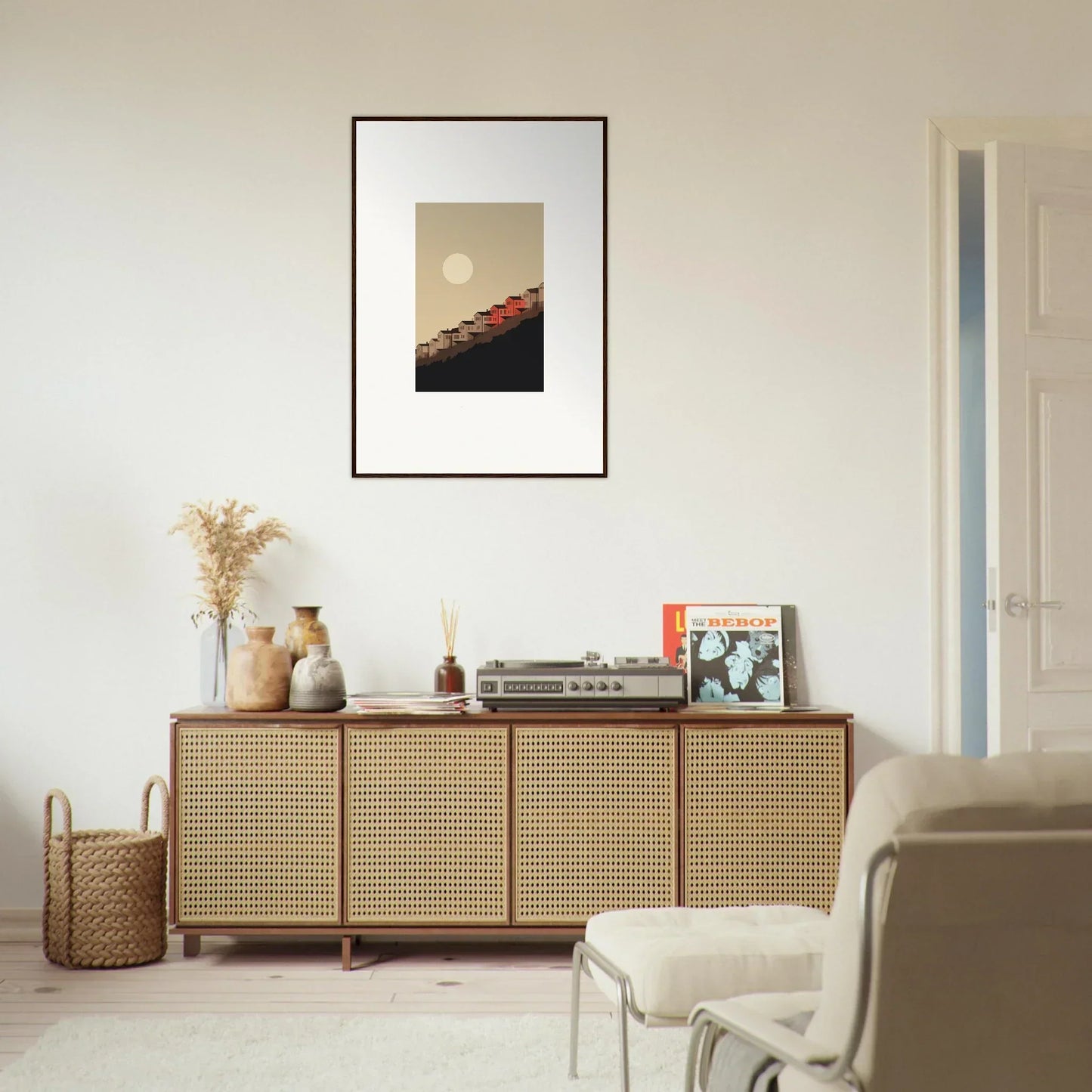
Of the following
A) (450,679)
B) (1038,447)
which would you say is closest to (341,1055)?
(450,679)

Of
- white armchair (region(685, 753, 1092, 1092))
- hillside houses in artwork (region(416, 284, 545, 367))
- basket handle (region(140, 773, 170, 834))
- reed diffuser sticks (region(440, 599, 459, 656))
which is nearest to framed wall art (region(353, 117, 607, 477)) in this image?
hillside houses in artwork (region(416, 284, 545, 367))

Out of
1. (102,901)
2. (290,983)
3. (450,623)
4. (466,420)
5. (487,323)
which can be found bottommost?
(290,983)

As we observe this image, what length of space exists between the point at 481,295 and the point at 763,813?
6.27ft

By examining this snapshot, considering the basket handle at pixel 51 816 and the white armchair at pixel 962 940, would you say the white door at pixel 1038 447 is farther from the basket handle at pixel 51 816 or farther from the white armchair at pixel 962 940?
the basket handle at pixel 51 816

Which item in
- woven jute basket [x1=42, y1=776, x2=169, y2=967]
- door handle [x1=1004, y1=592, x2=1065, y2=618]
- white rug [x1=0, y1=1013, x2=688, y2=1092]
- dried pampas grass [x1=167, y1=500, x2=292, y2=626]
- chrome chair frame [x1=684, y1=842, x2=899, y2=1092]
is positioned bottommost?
white rug [x1=0, y1=1013, x2=688, y2=1092]

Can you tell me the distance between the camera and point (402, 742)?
3.45m

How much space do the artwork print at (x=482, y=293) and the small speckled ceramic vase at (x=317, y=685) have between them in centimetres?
100

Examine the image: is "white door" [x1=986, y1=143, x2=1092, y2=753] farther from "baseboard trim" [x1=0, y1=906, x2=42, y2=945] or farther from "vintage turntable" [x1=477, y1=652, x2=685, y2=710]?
"baseboard trim" [x1=0, y1=906, x2=42, y2=945]

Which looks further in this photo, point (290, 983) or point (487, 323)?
point (487, 323)

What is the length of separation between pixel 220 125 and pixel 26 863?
253cm

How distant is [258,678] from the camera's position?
3.50 m

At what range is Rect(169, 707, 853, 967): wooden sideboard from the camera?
3.42 metres

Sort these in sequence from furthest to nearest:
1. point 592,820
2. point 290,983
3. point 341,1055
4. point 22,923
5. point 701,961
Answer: point 22,923 < point 592,820 < point 290,983 < point 341,1055 < point 701,961

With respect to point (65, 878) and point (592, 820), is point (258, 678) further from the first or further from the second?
point (592, 820)
